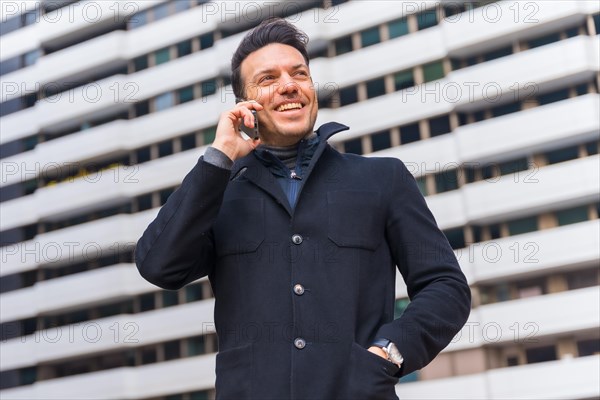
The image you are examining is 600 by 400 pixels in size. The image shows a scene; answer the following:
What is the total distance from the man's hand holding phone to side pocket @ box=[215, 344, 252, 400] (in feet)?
2.02

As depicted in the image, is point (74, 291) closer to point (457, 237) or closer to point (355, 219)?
point (457, 237)

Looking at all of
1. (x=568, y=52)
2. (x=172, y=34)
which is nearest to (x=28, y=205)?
(x=172, y=34)

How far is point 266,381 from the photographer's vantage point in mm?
3100

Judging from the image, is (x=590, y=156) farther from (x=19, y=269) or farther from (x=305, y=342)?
(x=305, y=342)

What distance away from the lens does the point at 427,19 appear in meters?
46.1

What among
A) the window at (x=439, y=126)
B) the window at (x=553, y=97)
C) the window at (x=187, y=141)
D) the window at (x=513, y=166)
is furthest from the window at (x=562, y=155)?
the window at (x=187, y=141)

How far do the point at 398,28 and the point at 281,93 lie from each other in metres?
44.1

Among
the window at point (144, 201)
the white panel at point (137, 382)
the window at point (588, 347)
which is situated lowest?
the window at point (588, 347)

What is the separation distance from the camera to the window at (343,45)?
48.2 metres

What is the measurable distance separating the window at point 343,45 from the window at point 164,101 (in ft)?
29.4

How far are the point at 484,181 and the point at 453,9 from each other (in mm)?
8067

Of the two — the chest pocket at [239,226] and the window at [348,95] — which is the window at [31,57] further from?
the chest pocket at [239,226]

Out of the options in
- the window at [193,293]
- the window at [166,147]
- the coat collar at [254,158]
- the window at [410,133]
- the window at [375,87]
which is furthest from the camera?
the window at [166,147]

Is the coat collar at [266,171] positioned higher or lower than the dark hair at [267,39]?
lower
